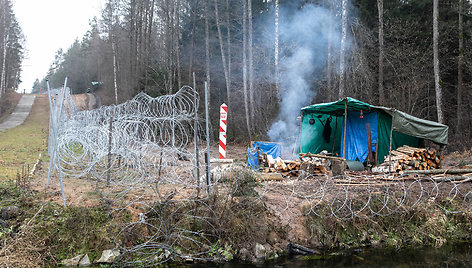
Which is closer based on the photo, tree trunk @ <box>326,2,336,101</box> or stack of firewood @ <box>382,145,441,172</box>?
→ stack of firewood @ <box>382,145,441,172</box>

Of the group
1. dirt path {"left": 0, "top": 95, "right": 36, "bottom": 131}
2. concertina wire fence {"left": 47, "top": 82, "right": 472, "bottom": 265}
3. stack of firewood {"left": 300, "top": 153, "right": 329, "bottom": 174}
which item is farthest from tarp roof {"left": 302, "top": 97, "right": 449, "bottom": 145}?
dirt path {"left": 0, "top": 95, "right": 36, "bottom": 131}

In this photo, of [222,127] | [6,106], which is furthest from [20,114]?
[222,127]

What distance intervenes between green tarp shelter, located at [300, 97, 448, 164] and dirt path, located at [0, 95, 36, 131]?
2133 centimetres

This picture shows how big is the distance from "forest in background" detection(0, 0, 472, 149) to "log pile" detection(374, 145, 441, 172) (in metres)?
5.16

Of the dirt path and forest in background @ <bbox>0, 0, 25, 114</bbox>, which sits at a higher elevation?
forest in background @ <bbox>0, 0, 25, 114</bbox>

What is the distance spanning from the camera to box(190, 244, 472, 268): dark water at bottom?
17.0 ft

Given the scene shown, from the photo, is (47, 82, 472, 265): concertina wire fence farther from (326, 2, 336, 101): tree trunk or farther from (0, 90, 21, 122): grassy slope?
(0, 90, 21, 122): grassy slope

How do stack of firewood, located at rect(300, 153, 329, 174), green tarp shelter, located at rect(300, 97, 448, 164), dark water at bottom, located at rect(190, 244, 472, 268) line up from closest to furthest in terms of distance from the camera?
dark water at bottom, located at rect(190, 244, 472, 268), stack of firewood, located at rect(300, 153, 329, 174), green tarp shelter, located at rect(300, 97, 448, 164)

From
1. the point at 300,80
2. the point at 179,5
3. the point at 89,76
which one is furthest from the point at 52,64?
the point at 300,80

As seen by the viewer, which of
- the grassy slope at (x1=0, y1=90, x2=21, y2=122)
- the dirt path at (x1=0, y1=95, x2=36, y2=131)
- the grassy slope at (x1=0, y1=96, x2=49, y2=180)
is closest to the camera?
the grassy slope at (x1=0, y1=96, x2=49, y2=180)

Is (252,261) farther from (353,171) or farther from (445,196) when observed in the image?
(353,171)

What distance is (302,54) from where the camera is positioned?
20.4m

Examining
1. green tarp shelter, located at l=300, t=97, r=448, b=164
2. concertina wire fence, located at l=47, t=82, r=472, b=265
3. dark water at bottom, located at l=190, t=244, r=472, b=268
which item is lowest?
dark water at bottom, located at l=190, t=244, r=472, b=268

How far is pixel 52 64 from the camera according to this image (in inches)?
→ 2621
